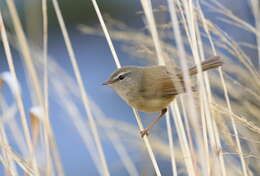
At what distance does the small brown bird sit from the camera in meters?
2.85

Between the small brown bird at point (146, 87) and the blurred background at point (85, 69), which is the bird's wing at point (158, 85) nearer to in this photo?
the small brown bird at point (146, 87)

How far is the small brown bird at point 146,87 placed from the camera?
285 centimetres

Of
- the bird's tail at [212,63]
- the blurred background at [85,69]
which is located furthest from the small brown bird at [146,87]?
→ the blurred background at [85,69]

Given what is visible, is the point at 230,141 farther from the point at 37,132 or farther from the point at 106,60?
the point at 106,60

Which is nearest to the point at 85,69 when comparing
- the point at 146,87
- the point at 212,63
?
the point at 146,87

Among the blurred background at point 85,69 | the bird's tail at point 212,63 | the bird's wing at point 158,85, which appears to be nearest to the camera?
the bird's tail at point 212,63

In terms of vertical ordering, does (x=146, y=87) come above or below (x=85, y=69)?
below

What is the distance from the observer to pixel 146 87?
302cm

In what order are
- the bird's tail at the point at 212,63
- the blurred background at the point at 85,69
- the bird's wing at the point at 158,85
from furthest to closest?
the blurred background at the point at 85,69, the bird's wing at the point at 158,85, the bird's tail at the point at 212,63

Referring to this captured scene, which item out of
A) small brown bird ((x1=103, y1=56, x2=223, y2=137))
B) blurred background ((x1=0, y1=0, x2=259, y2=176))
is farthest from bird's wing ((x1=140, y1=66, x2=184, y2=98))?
blurred background ((x1=0, y1=0, x2=259, y2=176))

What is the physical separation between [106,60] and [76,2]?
4.90 feet

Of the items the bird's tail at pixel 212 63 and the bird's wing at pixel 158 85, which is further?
the bird's wing at pixel 158 85

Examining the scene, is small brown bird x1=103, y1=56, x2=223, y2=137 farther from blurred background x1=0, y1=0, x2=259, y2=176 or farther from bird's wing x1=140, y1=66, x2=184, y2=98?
blurred background x1=0, y1=0, x2=259, y2=176

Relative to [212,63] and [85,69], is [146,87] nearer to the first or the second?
[212,63]
